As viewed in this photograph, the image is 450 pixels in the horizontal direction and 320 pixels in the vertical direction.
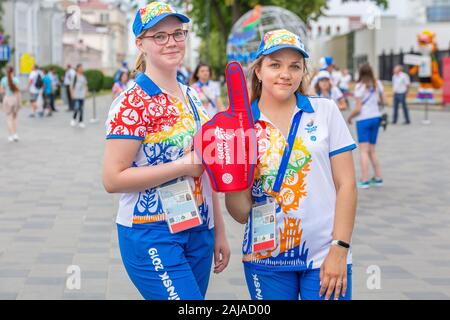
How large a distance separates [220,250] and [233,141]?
31.0 inches

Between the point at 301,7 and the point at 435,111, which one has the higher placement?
the point at 301,7

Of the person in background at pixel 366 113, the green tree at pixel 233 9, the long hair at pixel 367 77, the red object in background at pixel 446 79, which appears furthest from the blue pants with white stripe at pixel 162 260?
the green tree at pixel 233 9

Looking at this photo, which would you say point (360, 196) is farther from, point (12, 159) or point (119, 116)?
point (119, 116)

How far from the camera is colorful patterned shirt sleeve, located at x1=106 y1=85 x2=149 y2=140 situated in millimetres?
3154

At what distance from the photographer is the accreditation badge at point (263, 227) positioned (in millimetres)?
3184

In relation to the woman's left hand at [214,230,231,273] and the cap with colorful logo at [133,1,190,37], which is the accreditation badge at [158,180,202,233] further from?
the cap with colorful logo at [133,1,190,37]

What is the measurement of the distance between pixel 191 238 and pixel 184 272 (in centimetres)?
15

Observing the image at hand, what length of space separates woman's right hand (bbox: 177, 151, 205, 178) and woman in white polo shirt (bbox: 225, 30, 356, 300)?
0.17 metres

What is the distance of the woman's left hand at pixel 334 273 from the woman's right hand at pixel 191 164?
584 mm

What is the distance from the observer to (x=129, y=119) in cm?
316

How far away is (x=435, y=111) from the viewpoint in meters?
32.2
